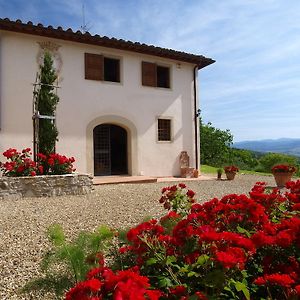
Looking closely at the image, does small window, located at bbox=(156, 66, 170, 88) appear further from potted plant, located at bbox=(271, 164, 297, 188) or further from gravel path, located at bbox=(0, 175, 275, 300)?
gravel path, located at bbox=(0, 175, 275, 300)

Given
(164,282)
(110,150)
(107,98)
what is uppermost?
(107,98)

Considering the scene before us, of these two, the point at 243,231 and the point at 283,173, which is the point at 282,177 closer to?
the point at 283,173

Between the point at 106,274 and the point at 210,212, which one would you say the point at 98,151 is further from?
the point at 106,274

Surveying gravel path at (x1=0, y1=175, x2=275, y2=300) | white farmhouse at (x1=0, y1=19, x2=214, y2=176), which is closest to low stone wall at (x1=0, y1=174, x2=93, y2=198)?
gravel path at (x1=0, y1=175, x2=275, y2=300)

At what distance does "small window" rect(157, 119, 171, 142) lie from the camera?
13.6 metres


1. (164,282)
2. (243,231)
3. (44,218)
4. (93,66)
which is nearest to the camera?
(164,282)

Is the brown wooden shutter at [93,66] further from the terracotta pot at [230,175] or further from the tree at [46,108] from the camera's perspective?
the terracotta pot at [230,175]

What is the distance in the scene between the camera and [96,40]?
11.6 meters

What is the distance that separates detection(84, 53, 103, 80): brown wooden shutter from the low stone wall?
15.1 feet

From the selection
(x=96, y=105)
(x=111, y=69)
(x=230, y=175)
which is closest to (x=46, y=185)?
(x=96, y=105)

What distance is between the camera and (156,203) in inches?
282

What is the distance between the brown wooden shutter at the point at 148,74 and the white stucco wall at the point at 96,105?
0.66 ft

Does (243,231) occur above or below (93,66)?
below

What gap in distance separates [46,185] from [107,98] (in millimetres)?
4922
